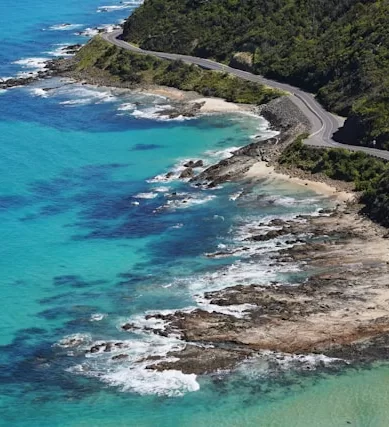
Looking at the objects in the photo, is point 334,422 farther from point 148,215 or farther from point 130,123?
point 130,123

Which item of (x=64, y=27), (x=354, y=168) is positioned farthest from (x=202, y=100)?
(x=64, y=27)

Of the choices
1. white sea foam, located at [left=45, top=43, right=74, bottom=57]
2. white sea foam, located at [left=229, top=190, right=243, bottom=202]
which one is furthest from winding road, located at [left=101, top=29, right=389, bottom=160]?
white sea foam, located at [left=229, top=190, right=243, bottom=202]

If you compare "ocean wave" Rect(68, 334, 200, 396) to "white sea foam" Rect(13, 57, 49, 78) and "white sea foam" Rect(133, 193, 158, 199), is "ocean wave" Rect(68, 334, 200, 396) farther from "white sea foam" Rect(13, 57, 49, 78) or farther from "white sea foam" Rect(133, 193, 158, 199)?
"white sea foam" Rect(13, 57, 49, 78)

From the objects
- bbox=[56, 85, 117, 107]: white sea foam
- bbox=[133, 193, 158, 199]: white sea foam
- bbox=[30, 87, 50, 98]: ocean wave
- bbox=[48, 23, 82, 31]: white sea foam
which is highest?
bbox=[48, 23, 82, 31]: white sea foam

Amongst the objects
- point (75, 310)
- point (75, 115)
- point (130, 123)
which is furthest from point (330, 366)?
point (75, 115)

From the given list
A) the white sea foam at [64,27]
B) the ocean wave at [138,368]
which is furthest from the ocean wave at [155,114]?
the white sea foam at [64,27]

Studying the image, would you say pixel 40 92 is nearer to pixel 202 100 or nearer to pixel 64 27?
pixel 202 100
